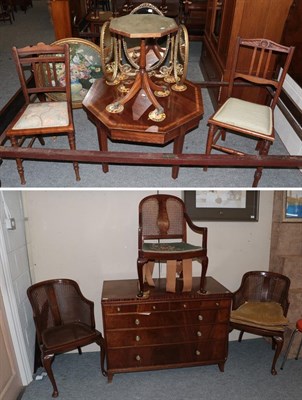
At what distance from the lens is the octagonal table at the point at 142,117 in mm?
2389

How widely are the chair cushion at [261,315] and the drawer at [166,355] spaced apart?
0.27 meters

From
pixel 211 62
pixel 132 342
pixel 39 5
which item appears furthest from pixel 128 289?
pixel 39 5

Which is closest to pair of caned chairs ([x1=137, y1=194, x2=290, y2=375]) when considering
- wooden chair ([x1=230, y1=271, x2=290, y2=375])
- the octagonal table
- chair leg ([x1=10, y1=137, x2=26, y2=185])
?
wooden chair ([x1=230, y1=271, x2=290, y2=375])

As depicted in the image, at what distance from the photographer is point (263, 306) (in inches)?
129

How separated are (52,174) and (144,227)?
916 millimetres

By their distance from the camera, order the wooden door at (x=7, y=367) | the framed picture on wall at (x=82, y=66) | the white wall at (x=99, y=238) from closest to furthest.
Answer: the wooden door at (x=7, y=367) → the framed picture on wall at (x=82, y=66) → the white wall at (x=99, y=238)

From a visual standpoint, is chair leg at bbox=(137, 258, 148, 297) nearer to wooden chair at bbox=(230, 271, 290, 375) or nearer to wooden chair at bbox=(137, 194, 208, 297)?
wooden chair at bbox=(137, 194, 208, 297)

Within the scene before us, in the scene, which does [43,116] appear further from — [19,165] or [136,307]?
[136,307]

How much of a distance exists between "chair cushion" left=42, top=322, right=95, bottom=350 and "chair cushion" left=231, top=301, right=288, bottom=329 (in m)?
1.32

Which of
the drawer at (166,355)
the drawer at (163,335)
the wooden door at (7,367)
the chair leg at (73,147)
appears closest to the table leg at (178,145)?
the chair leg at (73,147)

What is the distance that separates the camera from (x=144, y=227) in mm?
3166

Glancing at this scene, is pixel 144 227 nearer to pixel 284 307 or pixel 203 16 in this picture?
pixel 284 307

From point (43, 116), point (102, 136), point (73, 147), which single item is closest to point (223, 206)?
point (102, 136)

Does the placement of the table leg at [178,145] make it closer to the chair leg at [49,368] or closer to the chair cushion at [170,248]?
the chair cushion at [170,248]
